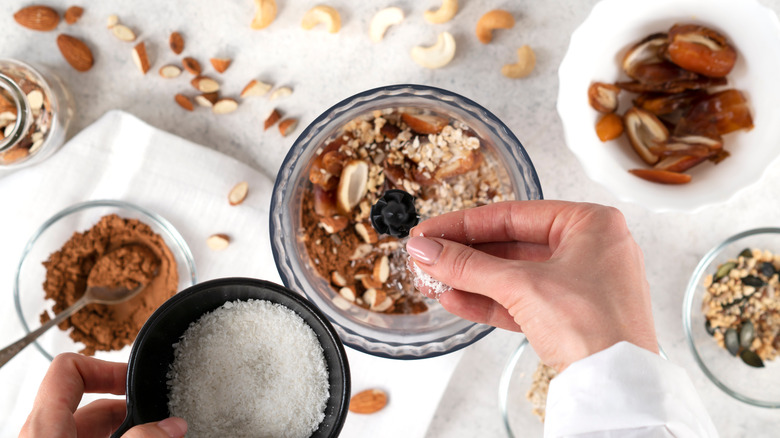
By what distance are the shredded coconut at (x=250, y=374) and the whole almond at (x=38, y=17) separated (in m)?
0.59

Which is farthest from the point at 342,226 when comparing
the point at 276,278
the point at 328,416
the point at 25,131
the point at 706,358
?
the point at 706,358

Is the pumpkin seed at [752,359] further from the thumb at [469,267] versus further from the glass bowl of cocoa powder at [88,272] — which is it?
the glass bowl of cocoa powder at [88,272]

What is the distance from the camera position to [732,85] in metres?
0.81

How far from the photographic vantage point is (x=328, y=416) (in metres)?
0.61

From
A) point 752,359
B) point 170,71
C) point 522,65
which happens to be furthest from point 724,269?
point 170,71

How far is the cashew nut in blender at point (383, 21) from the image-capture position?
2.77 ft

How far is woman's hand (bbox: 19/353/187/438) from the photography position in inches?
21.2

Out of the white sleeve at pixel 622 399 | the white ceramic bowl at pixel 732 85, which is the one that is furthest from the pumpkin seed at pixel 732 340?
the white sleeve at pixel 622 399

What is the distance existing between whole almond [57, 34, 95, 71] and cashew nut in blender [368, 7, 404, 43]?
44 cm

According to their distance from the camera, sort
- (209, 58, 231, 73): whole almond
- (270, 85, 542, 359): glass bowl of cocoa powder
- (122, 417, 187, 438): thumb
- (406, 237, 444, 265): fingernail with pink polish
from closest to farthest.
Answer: (122, 417, 187, 438): thumb
(406, 237, 444, 265): fingernail with pink polish
(270, 85, 542, 359): glass bowl of cocoa powder
(209, 58, 231, 73): whole almond

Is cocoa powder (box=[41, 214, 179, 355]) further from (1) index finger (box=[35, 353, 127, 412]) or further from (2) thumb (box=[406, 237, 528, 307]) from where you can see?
(2) thumb (box=[406, 237, 528, 307])

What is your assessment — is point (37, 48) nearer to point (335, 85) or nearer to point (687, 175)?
point (335, 85)

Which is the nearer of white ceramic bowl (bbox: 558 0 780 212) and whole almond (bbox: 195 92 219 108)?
white ceramic bowl (bbox: 558 0 780 212)

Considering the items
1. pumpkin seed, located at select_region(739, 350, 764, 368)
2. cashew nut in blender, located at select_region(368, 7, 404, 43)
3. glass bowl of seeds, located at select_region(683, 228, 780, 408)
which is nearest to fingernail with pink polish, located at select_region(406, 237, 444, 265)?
cashew nut in blender, located at select_region(368, 7, 404, 43)
